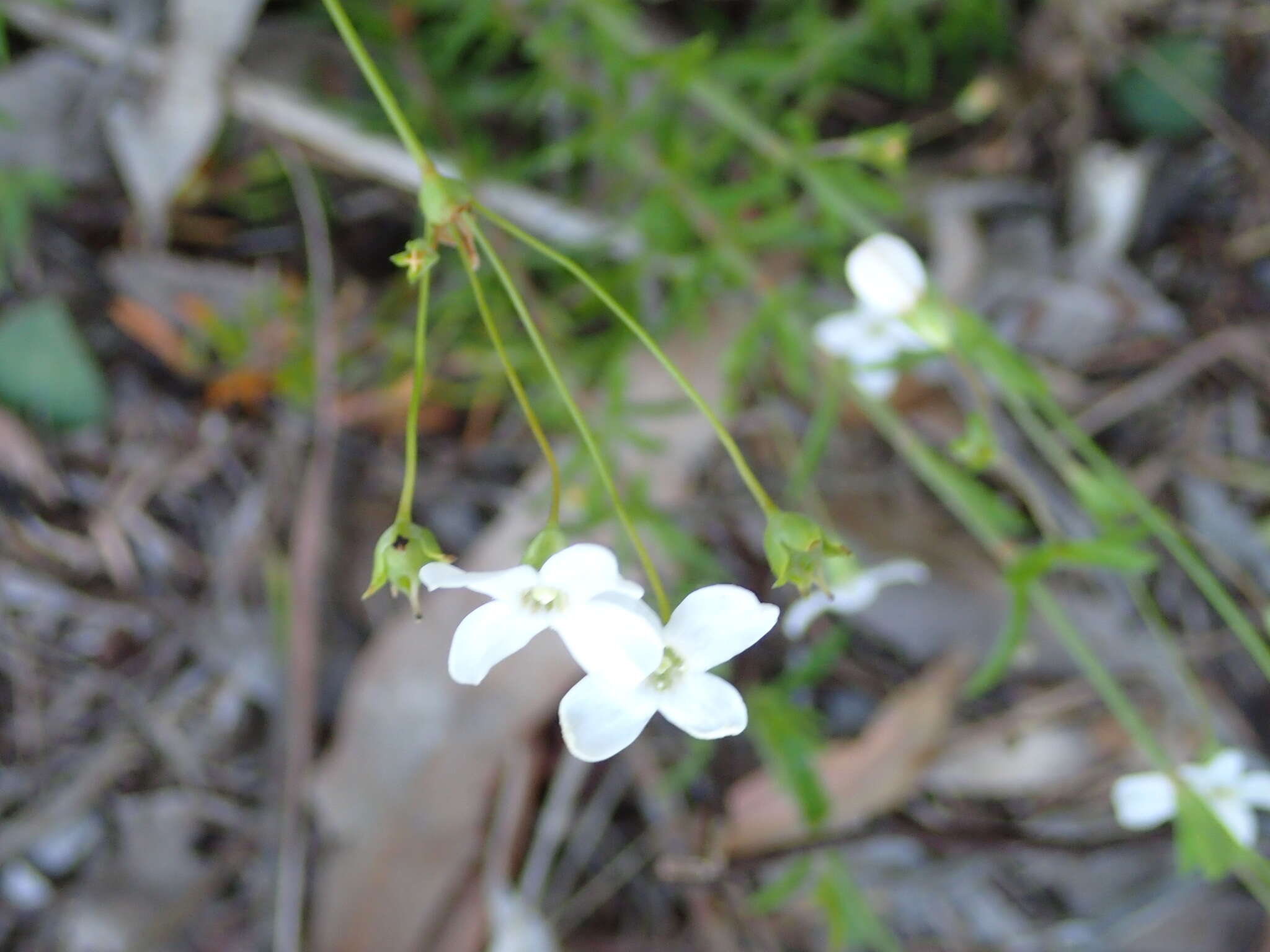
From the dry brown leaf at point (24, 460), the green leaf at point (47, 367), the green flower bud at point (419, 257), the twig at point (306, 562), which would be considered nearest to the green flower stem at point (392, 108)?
the green flower bud at point (419, 257)

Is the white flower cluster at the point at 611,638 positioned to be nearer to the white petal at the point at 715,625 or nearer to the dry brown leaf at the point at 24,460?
the white petal at the point at 715,625

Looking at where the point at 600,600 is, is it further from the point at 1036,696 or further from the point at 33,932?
the point at 33,932

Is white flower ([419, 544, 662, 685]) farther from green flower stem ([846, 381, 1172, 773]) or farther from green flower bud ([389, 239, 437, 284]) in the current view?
green flower stem ([846, 381, 1172, 773])

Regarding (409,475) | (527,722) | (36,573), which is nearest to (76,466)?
(36,573)

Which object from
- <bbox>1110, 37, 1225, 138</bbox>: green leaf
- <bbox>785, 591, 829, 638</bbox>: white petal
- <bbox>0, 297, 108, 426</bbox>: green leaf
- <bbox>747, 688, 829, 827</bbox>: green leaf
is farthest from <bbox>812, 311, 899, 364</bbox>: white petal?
<bbox>0, 297, 108, 426</bbox>: green leaf

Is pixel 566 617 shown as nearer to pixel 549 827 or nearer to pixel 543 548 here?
A: pixel 543 548

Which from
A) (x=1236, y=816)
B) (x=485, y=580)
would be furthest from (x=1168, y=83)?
(x=485, y=580)
